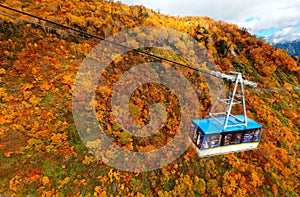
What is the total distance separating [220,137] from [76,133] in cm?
1134

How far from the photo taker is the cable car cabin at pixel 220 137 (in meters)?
10.2

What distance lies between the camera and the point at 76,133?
15.1 metres

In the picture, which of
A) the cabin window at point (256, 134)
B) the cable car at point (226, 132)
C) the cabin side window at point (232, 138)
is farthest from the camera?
the cabin window at point (256, 134)

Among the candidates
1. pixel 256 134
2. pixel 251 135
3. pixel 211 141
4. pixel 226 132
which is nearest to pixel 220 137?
pixel 226 132

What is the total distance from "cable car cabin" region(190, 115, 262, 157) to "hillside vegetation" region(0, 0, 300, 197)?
7.79m

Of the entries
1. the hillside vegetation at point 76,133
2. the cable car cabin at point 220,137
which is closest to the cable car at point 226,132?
the cable car cabin at point 220,137

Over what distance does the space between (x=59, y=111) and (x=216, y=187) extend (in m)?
17.0

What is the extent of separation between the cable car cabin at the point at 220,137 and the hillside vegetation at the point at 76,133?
779 centimetres

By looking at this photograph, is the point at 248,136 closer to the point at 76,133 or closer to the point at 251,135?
the point at 251,135

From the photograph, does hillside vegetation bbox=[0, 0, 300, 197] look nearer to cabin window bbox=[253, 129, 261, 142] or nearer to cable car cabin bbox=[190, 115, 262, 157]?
cable car cabin bbox=[190, 115, 262, 157]

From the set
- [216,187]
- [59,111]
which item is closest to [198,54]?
[216,187]

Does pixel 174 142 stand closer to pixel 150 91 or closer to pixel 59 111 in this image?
pixel 150 91

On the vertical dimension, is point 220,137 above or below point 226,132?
below

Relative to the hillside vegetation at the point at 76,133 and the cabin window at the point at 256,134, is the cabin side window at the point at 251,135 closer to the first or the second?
the cabin window at the point at 256,134
